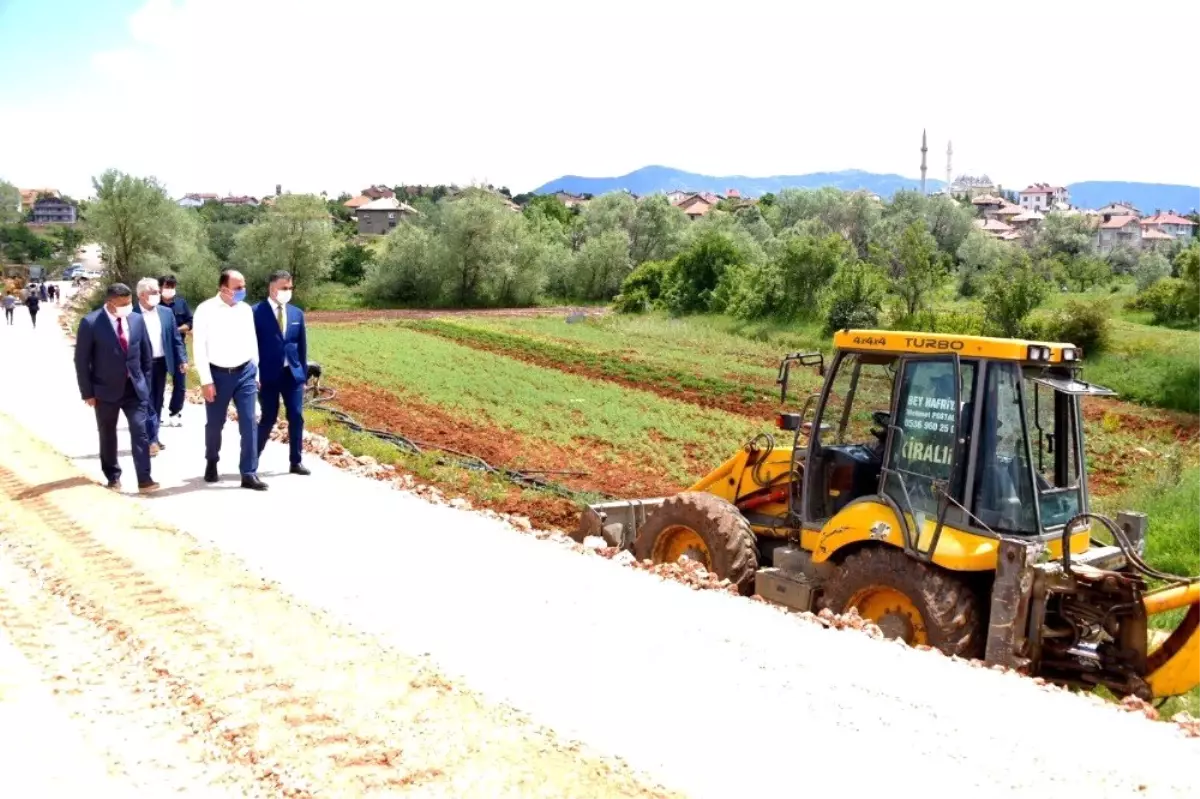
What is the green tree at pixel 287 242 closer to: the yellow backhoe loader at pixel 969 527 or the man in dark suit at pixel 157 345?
the man in dark suit at pixel 157 345

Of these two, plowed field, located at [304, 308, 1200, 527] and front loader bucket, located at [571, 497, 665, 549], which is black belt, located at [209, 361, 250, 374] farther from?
front loader bucket, located at [571, 497, 665, 549]

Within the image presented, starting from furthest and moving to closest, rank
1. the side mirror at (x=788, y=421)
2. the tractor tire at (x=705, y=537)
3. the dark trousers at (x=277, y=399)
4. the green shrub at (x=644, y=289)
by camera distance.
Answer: the green shrub at (x=644, y=289) → the dark trousers at (x=277, y=399) → the tractor tire at (x=705, y=537) → the side mirror at (x=788, y=421)

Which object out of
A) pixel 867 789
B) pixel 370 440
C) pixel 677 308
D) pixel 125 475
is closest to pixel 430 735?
pixel 867 789

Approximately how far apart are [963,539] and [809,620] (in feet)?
3.66

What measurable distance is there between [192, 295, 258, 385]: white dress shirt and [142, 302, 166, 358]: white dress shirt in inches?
108

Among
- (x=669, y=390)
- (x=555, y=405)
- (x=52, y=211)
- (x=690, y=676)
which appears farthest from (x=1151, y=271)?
(x=52, y=211)

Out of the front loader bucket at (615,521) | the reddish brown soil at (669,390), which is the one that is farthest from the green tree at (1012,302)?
the front loader bucket at (615,521)

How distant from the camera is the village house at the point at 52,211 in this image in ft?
607

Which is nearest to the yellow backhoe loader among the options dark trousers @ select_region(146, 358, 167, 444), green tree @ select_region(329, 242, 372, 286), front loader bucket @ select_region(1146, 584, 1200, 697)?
front loader bucket @ select_region(1146, 584, 1200, 697)

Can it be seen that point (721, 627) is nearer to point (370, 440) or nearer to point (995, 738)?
point (995, 738)

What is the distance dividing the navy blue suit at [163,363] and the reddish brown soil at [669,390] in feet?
40.5

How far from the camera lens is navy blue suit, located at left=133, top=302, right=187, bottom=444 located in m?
11.6

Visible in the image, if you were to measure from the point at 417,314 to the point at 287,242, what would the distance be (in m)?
11.3

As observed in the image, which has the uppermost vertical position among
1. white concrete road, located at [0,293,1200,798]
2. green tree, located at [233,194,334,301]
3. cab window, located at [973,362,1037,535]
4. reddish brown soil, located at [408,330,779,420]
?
green tree, located at [233,194,334,301]
